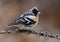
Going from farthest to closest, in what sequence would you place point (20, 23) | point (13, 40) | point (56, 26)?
point (56, 26)
point (13, 40)
point (20, 23)

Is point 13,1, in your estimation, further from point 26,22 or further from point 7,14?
point 26,22

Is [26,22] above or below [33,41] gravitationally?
above

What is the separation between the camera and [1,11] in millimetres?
2980

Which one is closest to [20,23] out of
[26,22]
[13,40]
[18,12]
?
[26,22]

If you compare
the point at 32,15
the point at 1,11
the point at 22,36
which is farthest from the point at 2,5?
the point at 32,15

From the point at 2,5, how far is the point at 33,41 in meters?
0.54

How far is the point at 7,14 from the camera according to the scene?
2.96 meters

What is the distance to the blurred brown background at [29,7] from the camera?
2754mm

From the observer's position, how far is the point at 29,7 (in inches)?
117

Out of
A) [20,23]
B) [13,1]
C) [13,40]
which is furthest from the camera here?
[13,1]

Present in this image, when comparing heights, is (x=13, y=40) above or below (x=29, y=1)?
below

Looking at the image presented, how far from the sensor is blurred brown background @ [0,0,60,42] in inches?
108

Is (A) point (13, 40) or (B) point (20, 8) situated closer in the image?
(A) point (13, 40)

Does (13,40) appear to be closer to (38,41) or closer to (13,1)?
(38,41)
